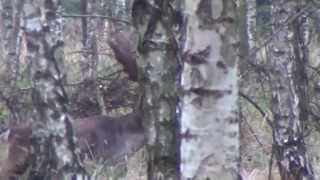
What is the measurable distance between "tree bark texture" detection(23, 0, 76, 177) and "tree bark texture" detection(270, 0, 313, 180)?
2.06m

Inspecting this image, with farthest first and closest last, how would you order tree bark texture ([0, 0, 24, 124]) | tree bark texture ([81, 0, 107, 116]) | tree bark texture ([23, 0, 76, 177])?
tree bark texture ([81, 0, 107, 116])
tree bark texture ([0, 0, 24, 124])
tree bark texture ([23, 0, 76, 177])

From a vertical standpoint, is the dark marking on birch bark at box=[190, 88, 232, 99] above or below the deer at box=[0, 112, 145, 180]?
above

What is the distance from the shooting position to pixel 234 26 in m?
4.15

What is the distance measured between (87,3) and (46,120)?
1027 centimetres

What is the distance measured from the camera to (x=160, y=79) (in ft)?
21.2

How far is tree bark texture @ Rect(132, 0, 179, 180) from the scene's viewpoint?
21.1ft

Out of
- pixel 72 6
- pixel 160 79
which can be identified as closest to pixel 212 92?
pixel 160 79

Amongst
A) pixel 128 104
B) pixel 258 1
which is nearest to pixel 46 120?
pixel 128 104

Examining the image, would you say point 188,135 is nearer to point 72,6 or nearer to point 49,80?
point 49,80

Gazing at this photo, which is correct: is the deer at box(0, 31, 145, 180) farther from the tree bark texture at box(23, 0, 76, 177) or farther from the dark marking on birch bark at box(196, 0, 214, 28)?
the dark marking on birch bark at box(196, 0, 214, 28)

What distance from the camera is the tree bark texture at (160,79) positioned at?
642cm

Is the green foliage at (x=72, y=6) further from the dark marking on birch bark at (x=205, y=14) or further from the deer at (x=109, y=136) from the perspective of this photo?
the dark marking on birch bark at (x=205, y=14)

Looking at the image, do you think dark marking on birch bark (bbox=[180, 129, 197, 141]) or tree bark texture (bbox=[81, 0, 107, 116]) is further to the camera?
tree bark texture (bbox=[81, 0, 107, 116])

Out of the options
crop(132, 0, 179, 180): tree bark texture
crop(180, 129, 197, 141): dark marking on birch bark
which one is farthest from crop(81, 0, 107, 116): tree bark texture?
crop(180, 129, 197, 141): dark marking on birch bark
